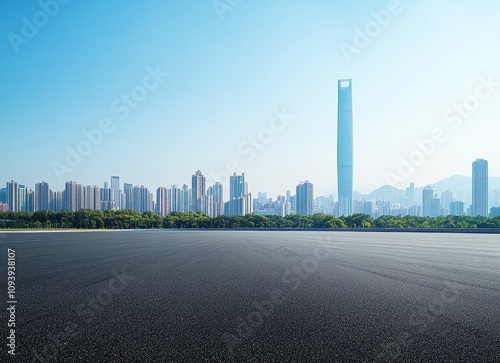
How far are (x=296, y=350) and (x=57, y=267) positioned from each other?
9.74 m

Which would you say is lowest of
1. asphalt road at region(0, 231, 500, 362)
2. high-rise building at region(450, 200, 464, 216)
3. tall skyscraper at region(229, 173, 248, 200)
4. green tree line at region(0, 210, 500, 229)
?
green tree line at region(0, 210, 500, 229)

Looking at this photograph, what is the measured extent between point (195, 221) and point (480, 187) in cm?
7760

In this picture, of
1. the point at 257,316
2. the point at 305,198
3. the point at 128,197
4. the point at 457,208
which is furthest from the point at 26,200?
the point at 457,208

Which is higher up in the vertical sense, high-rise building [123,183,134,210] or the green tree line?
high-rise building [123,183,134,210]

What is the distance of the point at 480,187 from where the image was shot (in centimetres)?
10650

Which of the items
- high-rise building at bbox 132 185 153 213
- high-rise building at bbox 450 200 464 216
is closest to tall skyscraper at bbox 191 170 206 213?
high-rise building at bbox 132 185 153 213

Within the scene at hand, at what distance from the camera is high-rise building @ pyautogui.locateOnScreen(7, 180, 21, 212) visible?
108312 mm

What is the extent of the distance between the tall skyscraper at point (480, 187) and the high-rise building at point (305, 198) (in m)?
53.2

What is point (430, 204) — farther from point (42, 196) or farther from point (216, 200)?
point (42, 196)

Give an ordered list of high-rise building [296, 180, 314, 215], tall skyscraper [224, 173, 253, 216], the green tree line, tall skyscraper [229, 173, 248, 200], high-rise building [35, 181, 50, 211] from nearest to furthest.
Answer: the green tree line
high-rise building [35, 181, 50, 211]
tall skyscraper [224, 173, 253, 216]
tall skyscraper [229, 173, 248, 200]
high-rise building [296, 180, 314, 215]

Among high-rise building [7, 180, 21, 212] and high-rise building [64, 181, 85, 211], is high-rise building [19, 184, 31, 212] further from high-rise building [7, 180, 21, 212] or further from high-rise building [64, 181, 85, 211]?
high-rise building [64, 181, 85, 211]

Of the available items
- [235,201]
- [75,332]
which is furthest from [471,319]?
[235,201]

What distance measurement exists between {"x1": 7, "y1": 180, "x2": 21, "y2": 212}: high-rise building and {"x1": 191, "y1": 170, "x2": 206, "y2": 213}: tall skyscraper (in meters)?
54.0

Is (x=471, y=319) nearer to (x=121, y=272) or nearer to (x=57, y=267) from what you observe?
(x=121, y=272)
